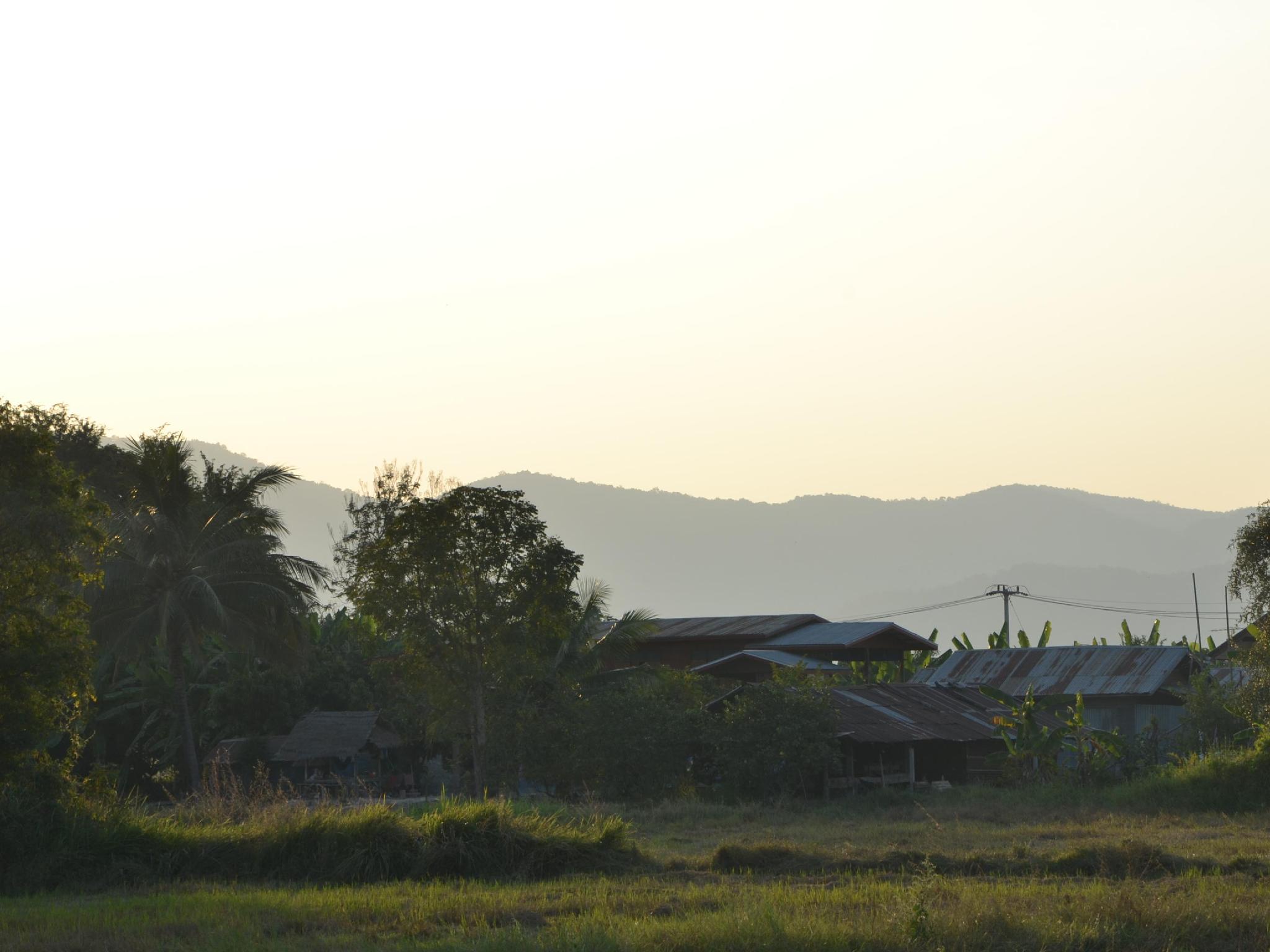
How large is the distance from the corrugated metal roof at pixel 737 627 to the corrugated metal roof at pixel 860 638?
175 cm

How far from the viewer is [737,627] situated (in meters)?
61.9

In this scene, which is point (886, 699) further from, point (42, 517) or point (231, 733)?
point (42, 517)

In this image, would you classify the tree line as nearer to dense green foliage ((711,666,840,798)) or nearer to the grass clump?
dense green foliage ((711,666,840,798))

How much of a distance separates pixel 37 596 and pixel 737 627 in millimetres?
42721

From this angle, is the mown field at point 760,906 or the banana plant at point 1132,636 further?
the banana plant at point 1132,636

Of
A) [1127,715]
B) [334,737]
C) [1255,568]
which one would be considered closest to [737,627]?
[1127,715]

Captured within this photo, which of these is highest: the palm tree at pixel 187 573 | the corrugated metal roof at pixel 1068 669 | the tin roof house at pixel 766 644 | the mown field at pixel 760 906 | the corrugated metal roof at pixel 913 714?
the palm tree at pixel 187 573

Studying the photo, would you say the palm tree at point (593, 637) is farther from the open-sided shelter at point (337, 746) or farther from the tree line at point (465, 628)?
the open-sided shelter at point (337, 746)

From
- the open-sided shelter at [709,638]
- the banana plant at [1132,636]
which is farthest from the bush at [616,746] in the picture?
the banana plant at [1132,636]

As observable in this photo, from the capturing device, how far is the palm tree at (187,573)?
127ft

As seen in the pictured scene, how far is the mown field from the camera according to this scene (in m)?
13.3

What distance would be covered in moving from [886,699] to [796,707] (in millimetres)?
7009

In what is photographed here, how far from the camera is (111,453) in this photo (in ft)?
149

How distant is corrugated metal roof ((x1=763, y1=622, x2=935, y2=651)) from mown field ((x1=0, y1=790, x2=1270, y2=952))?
2969cm
